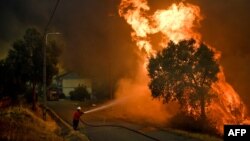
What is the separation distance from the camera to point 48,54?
1922 inches

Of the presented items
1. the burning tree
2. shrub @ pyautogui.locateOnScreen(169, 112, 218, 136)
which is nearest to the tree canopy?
shrub @ pyautogui.locateOnScreen(169, 112, 218, 136)

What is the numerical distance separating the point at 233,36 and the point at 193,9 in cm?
1891

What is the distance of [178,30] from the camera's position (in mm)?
40250

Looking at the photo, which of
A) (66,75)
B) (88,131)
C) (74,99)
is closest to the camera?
(88,131)

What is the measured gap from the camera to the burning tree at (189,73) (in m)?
33.4

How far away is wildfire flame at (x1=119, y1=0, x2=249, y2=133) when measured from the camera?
38697 millimetres

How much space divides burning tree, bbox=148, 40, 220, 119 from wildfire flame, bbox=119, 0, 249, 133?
3829 millimetres

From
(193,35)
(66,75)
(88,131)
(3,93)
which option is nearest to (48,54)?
(3,93)

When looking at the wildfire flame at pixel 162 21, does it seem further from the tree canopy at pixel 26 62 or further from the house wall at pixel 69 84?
the house wall at pixel 69 84

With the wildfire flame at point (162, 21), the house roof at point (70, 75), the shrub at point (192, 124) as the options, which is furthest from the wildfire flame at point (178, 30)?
the house roof at point (70, 75)

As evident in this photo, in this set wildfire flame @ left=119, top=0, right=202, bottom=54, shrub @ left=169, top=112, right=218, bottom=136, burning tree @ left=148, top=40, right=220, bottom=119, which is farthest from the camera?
wildfire flame @ left=119, top=0, right=202, bottom=54

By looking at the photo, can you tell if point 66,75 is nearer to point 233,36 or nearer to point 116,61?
point 116,61

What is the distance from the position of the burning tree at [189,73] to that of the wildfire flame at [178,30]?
3.83 m

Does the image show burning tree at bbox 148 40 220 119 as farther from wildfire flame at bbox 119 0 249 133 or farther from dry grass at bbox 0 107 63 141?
dry grass at bbox 0 107 63 141
